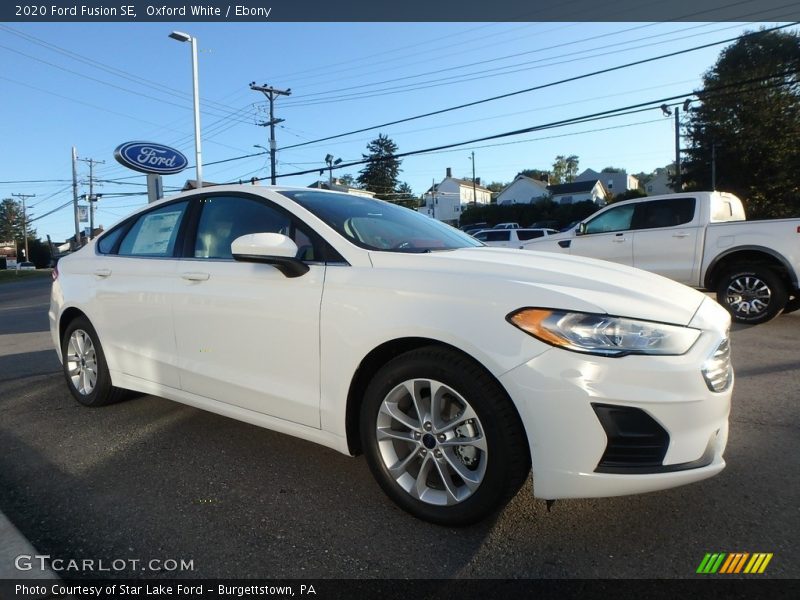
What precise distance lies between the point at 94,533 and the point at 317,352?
4.23 feet

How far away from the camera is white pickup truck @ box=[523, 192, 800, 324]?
7059 mm

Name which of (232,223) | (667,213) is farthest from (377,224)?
(667,213)

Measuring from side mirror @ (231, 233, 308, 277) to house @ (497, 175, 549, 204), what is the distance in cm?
7272

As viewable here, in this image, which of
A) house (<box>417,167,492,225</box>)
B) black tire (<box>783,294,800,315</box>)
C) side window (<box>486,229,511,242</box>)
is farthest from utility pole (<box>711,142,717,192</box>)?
house (<box>417,167,492,225</box>)

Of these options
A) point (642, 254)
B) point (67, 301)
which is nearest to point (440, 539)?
point (67, 301)

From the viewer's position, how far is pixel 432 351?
2.38 meters

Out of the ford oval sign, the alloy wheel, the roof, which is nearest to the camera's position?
the alloy wheel

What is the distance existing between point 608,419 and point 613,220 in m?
7.71

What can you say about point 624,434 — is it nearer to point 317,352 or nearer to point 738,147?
point 317,352

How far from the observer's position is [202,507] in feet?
8.88

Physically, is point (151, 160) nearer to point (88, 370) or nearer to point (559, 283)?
point (88, 370)

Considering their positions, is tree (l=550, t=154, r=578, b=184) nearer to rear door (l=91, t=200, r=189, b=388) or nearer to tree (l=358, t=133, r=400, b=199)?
tree (l=358, t=133, r=400, b=199)

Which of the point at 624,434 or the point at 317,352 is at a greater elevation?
the point at 317,352

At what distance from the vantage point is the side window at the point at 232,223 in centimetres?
314
